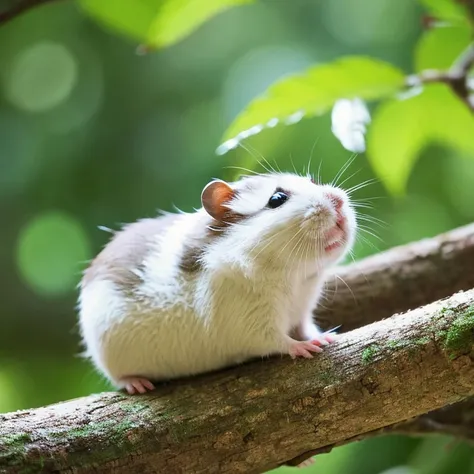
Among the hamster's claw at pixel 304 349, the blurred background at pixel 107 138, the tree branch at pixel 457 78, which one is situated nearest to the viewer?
the hamster's claw at pixel 304 349

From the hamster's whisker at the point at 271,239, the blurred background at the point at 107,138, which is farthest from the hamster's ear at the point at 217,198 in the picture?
the blurred background at the point at 107,138

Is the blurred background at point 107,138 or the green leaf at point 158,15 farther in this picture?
the blurred background at point 107,138

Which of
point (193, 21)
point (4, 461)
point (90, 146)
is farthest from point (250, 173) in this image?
point (90, 146)

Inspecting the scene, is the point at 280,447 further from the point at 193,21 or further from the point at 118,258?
the point at 193,21

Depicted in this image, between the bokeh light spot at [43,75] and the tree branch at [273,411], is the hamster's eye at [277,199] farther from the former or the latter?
the bokeh light spot at [43,75]

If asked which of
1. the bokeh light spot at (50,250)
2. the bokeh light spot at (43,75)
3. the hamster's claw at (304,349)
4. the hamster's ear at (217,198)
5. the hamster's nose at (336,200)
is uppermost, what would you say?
the bokeh light spot at (43,75)

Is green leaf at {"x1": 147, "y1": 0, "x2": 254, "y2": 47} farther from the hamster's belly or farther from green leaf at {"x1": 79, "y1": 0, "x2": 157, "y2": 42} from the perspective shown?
the hamster's belly

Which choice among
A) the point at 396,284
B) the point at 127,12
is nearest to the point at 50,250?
the point at 127,12

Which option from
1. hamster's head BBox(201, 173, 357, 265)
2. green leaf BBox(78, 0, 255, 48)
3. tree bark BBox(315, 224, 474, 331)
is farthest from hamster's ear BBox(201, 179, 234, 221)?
tree bark BBox(315, 224, 474, 331)
